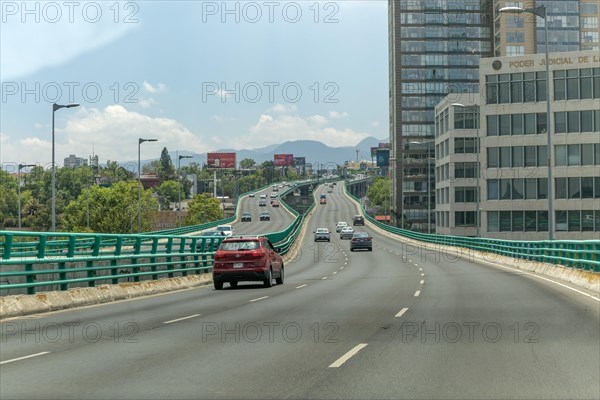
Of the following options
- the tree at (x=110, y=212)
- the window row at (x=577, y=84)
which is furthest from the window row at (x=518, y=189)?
the tree at (x=110, y=212)

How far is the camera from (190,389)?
8.76 meters

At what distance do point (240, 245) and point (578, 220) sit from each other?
6400 cm

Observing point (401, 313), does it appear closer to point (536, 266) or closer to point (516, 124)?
point (536, 266)

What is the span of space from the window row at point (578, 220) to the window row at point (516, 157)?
5.76 meters

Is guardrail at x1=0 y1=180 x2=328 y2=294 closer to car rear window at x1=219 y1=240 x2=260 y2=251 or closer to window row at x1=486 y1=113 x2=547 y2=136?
car rear window at x1=219 y1=240 x2=260 y2=251

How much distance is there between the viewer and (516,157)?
87938mm

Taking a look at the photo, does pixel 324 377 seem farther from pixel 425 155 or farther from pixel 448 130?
pixel 425 155

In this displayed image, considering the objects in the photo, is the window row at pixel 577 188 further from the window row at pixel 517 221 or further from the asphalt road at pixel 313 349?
the asphalt road at pixel 313 349

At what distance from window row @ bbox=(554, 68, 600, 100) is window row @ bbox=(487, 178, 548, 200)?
9.13 meters

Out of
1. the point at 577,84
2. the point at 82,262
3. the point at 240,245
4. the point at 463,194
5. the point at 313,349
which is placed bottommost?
the point at 313,349

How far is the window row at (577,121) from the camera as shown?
84062mm

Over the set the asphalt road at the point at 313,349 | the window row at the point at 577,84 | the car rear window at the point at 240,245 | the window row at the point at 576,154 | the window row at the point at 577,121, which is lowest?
the asphalt road at the point at 313,349

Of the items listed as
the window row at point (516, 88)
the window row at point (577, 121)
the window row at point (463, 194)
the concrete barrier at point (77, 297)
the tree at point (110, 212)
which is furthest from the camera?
the tree at point (110, 212)

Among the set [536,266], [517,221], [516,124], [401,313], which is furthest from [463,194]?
[401,313]
